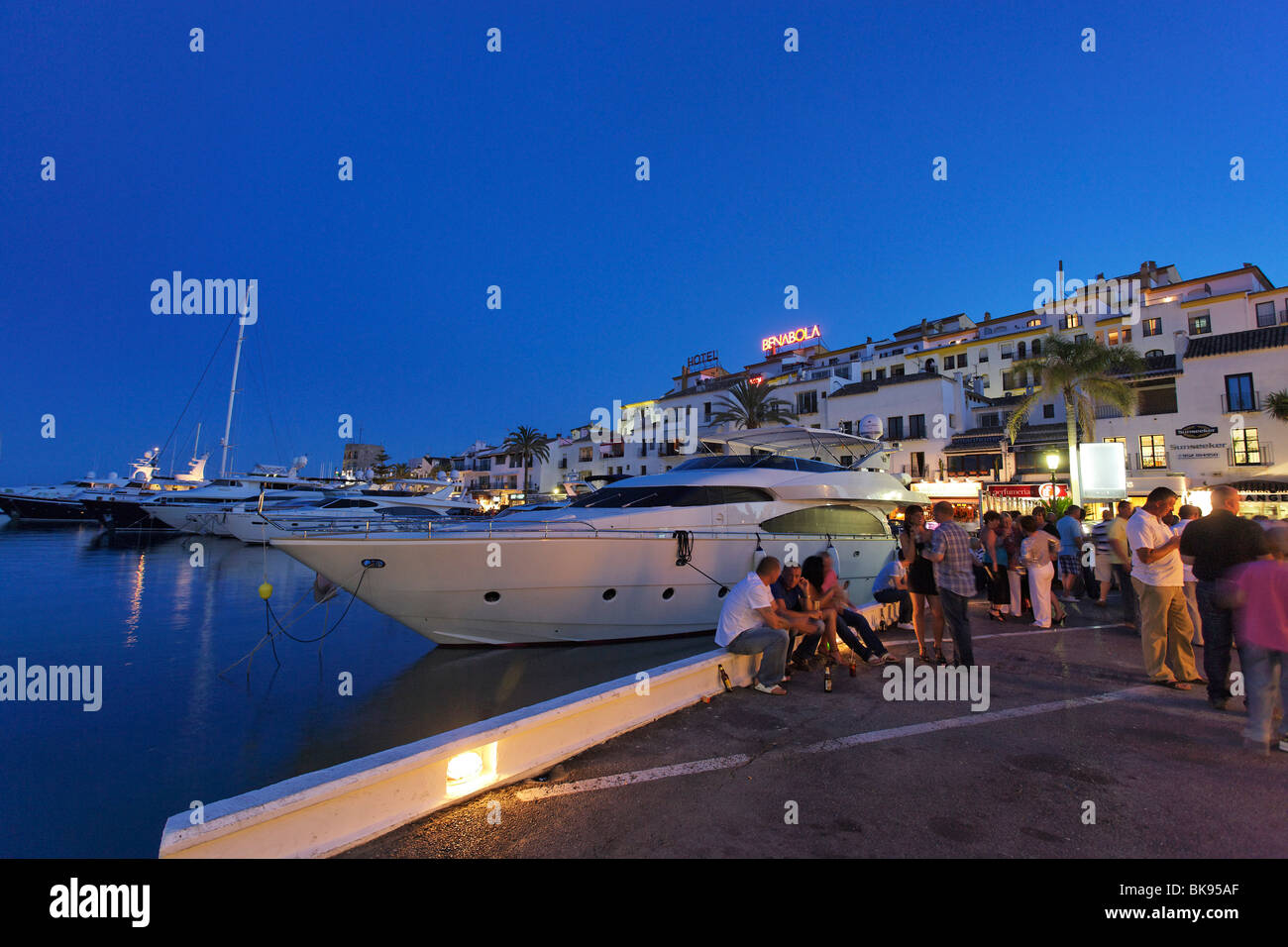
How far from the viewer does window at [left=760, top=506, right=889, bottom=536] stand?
1084cm

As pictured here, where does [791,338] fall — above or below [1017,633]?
above

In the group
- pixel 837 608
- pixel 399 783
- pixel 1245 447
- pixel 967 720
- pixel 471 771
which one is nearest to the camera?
pixel 399 783

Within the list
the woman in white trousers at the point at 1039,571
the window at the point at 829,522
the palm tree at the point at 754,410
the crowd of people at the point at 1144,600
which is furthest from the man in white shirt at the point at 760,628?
the palm tree at the point at 754,410

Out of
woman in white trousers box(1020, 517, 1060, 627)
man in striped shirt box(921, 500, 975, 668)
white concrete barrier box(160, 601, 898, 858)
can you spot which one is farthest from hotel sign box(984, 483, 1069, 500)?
white concrete barrier box(160, 601, 898, 858)

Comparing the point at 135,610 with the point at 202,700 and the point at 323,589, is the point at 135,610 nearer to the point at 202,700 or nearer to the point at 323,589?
the point at 323,589

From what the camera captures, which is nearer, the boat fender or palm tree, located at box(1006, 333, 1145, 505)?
the boat fender

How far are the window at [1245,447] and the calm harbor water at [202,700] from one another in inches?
1123

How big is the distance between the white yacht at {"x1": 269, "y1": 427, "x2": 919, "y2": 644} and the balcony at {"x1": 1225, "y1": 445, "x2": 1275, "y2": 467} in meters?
23.7

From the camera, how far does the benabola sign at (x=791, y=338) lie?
51.2 metres

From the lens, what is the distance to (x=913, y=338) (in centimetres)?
4950

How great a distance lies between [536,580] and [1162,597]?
7.31 meters

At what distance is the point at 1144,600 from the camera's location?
548 centimetres

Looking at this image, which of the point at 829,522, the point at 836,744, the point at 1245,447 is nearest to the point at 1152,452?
the point at 1245,447

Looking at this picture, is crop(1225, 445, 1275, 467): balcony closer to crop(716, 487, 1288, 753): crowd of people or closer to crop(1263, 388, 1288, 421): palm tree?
crop(1263, 388, 1288, 421): palm tree
